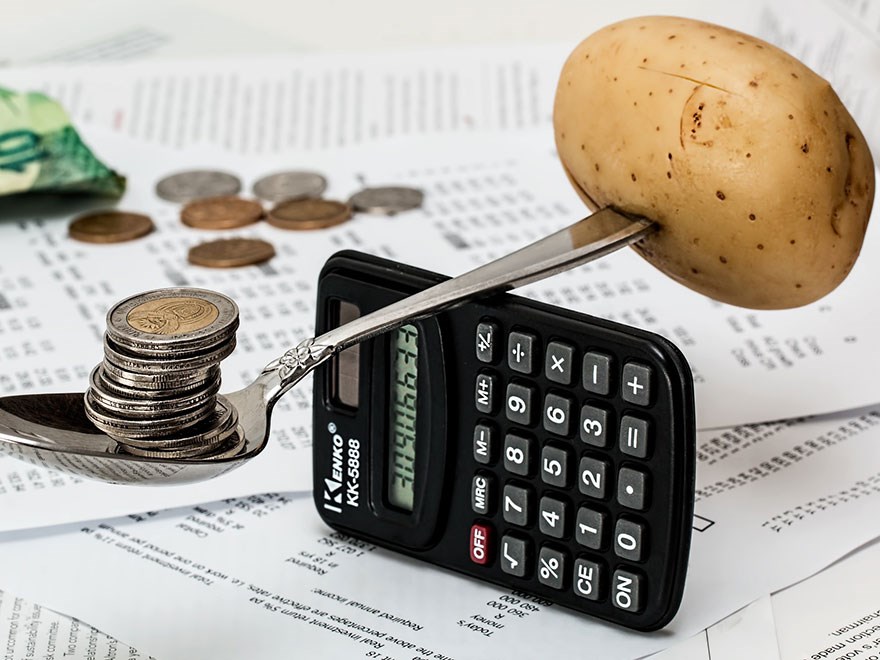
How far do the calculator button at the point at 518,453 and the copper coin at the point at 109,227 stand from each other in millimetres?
369

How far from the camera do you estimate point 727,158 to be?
0.39 meters

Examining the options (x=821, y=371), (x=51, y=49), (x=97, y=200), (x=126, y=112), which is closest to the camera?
(x=821, y=371)

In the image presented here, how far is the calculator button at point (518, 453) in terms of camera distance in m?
0.40

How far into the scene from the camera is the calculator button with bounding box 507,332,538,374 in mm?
394

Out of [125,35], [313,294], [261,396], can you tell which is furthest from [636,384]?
[125,35]

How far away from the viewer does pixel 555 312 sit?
390 millimetres

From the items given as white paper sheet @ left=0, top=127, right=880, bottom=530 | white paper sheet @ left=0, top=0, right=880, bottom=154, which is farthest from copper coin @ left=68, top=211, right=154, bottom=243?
white paper sheet @ left=0, top=0, right=880, bottom=154

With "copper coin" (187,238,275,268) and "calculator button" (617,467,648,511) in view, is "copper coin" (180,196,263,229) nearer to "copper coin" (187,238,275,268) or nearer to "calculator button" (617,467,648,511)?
"copper coin" (187,238,275,268)

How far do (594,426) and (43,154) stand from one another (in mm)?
438

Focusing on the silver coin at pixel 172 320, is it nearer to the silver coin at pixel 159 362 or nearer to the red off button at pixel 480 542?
the silver coin at pixel 159 362

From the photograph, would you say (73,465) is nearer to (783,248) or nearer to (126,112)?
(783,248)

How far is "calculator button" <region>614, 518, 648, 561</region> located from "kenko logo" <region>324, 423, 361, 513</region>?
9 centimetres

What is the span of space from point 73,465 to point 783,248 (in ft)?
0.70

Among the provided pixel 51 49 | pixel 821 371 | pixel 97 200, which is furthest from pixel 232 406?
pixel 51 49
